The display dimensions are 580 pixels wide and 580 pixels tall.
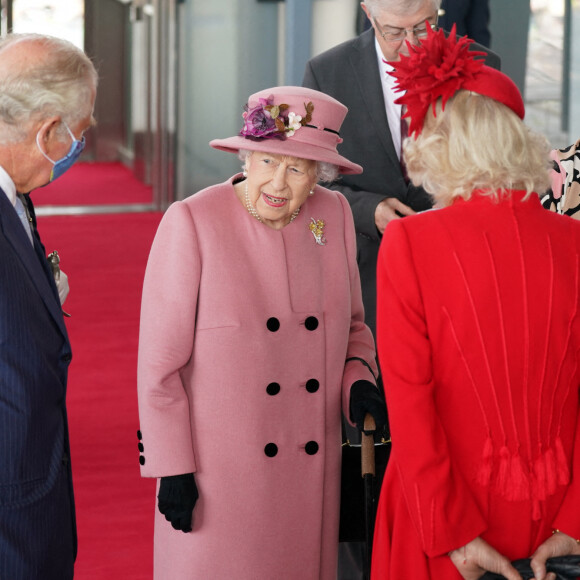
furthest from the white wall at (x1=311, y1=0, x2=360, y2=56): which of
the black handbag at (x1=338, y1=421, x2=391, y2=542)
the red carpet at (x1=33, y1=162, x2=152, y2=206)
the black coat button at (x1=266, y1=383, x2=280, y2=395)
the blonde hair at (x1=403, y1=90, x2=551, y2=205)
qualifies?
the blonde hair at (x1=403, y1=90, x2=551, y2=205)

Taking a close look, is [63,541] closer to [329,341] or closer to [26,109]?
[329,341]

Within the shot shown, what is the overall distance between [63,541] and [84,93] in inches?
35.7

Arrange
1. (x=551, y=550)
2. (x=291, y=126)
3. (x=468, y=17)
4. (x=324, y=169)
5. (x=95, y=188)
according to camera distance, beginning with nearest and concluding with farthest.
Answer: (x=551, y=550), (x=291, y=126), (x=324, y=169), (x=468, y=17), (x=95, y=188)

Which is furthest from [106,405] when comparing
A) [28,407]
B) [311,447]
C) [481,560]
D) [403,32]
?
[481,560]

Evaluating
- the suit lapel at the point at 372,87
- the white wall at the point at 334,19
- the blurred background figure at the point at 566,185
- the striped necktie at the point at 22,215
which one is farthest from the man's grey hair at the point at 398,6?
the white wall at the point at 334,19

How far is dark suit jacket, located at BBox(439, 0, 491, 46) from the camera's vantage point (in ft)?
16.5

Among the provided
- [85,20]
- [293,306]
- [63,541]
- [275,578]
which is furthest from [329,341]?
[85,20]

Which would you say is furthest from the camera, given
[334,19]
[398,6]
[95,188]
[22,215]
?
[95,188]

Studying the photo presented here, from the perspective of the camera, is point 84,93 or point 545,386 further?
point 84,93

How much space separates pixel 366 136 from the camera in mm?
3045

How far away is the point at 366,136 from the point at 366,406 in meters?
1.06

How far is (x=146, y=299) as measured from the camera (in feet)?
7.35

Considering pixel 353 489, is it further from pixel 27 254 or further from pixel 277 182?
pixel 27 254

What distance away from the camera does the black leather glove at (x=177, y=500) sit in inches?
86.8
